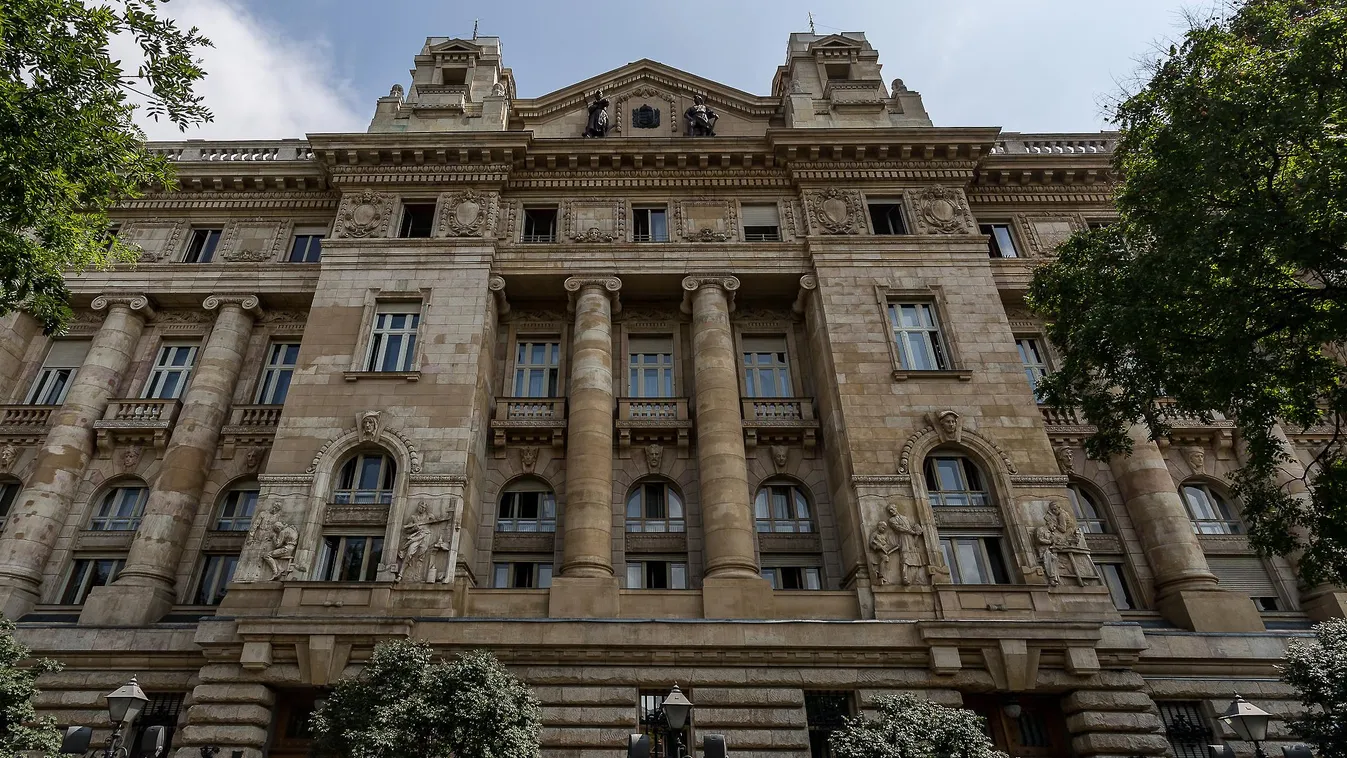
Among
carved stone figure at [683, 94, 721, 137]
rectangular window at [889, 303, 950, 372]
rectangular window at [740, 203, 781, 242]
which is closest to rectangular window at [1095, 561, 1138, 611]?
rectangular window at [889, 303, 950, 372]

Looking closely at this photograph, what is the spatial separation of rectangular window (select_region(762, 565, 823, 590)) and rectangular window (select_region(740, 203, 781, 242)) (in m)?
11.8

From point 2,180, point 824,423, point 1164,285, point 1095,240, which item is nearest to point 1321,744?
point 1164,285

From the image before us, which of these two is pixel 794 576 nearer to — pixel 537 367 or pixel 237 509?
pixel 537 367

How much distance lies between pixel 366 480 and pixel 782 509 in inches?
496

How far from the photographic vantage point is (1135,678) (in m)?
17.9

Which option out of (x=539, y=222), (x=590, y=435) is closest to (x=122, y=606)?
(x=590, y=435)

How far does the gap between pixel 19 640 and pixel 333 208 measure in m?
16.7

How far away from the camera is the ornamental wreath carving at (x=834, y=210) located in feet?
85.0

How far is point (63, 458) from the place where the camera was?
22594 mm

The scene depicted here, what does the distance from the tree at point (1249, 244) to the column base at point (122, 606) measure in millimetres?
25424

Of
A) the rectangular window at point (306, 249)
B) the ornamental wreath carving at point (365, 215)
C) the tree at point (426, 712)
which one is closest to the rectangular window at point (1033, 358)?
the tree at point (426, 712)

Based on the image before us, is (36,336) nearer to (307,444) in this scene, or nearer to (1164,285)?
(307,444)

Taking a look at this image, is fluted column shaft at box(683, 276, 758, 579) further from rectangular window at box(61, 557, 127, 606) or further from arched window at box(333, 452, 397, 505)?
rectangular window at box(61, 557, 127, 606)

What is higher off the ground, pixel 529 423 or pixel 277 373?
pixel 277 373
